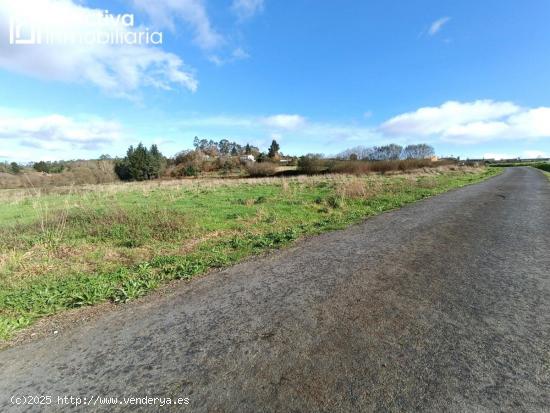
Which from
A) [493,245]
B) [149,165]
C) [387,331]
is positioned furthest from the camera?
[149,165]

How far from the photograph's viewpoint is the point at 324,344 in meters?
2.93

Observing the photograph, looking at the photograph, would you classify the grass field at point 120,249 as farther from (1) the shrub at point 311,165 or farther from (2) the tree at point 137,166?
(2) the tree at point 137,166

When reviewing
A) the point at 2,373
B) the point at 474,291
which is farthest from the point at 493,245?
the point at 2,373

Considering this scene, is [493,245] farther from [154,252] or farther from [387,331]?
[154,252]

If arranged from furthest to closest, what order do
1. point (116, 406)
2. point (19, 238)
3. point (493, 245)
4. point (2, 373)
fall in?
point (19, 238) < point (493, 245) < point (2, 373) < point (116, 406)

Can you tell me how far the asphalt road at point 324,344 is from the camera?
7.54 ft

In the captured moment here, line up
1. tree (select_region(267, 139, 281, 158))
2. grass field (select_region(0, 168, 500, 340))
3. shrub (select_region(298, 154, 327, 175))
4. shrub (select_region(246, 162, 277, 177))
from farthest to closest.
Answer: tree (select_region(267, 139, 281, 158)) < shrub (select_region(246, 162, 277, 177)) < shrub (select_region(298, 154, 327, 175)) < grass field (select_region(0, 168, 500, 340))

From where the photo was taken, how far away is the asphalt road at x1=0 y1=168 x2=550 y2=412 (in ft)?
7.54

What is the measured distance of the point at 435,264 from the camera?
518 centimetres

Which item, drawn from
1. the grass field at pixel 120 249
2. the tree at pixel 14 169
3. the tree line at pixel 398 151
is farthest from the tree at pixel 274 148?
the grass field at pixel 120 249

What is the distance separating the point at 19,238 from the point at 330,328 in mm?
8444

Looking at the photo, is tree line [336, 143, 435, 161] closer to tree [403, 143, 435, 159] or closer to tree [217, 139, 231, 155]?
tree [403, 143, 435, 159]

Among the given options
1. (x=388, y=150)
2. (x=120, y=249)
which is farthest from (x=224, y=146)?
(x=120, y=249)

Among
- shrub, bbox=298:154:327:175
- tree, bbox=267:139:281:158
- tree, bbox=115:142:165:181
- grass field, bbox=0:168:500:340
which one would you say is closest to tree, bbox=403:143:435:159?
tree, bbox=267:139:281:158
